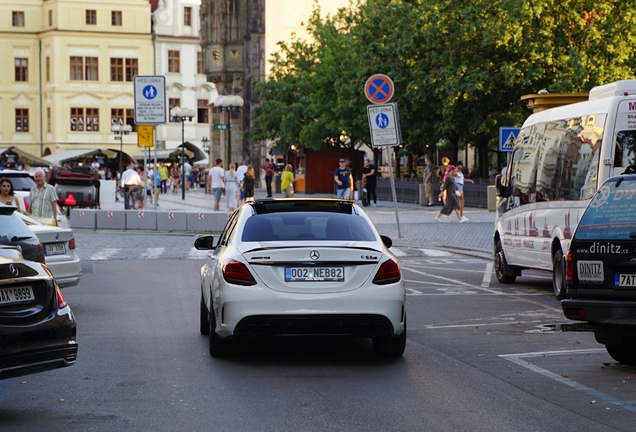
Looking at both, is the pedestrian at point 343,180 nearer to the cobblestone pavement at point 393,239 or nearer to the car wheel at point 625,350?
the cobblestone pavement at point 393,239

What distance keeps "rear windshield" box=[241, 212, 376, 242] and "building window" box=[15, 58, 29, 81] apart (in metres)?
94.1

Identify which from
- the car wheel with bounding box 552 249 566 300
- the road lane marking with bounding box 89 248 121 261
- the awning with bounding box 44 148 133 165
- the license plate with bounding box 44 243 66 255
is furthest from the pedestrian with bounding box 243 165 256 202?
the awning with bounding box 44 148 133 165

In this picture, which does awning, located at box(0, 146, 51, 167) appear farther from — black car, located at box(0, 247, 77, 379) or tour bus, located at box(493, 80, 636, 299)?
black car, located at box(0, 247, 77, 379)

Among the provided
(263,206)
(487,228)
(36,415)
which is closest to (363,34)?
(487,228)

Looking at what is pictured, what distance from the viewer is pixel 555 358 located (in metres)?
10.8

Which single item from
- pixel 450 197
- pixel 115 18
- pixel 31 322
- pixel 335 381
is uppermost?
pixel 115 18

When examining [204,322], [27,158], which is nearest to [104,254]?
[204,322]

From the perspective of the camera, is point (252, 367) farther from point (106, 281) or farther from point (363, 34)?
point (363, 34)

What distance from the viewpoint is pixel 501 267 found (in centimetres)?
1928

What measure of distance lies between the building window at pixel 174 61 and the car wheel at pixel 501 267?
8566 cm

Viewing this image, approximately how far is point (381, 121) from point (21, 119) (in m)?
79.6

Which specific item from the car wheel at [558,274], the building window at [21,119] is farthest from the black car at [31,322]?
the building window at [21,119]

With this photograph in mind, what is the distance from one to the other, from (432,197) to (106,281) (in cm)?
2961

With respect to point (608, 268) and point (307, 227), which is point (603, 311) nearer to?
point (608, 268)
